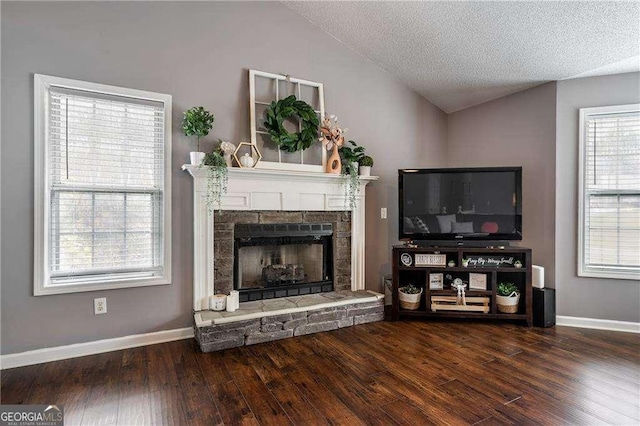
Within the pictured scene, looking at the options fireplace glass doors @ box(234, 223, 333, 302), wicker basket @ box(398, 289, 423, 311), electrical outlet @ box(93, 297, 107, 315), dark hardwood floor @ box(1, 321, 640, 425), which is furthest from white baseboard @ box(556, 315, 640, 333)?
electrical outlet @ box(93, 297, 107, 315)

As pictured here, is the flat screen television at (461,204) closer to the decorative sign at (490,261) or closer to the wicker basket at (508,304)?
the decorative sign at (490,261)

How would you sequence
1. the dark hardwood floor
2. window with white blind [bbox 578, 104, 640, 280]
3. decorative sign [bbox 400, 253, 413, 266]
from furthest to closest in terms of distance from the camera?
decorative sign [bbox 400, 253, 413, 266] → window with white blind [bbox 578, 104, 640, 280] → the dark hardwood floor

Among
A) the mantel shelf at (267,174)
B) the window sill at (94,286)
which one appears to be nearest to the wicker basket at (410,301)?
the mantel shelf at (267,174)

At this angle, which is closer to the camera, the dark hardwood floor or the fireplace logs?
the dark hardwood floor

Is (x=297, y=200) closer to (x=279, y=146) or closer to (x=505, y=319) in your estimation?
(x=279, y=146)

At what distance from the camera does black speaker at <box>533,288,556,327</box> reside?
323 centimetres

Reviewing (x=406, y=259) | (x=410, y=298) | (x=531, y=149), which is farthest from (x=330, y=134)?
(x=531, y=149)

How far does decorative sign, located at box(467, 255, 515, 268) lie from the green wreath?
2.09m

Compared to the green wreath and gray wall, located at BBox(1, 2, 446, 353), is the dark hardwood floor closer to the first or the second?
gray wall, located at BBox(1, 2, 446, 353)

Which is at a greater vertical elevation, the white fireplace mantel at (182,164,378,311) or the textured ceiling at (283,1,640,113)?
the textured ceiling at (283,1,640,113)

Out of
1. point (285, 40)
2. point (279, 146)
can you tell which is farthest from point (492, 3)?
point (279, 146)

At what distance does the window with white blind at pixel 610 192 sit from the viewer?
3.17 metres

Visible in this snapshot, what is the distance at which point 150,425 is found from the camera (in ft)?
5.68

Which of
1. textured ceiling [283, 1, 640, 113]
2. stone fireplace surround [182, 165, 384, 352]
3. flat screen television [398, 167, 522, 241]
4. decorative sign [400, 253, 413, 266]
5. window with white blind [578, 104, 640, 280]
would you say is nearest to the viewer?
textured ceiling [283, 1, 640, 113]
